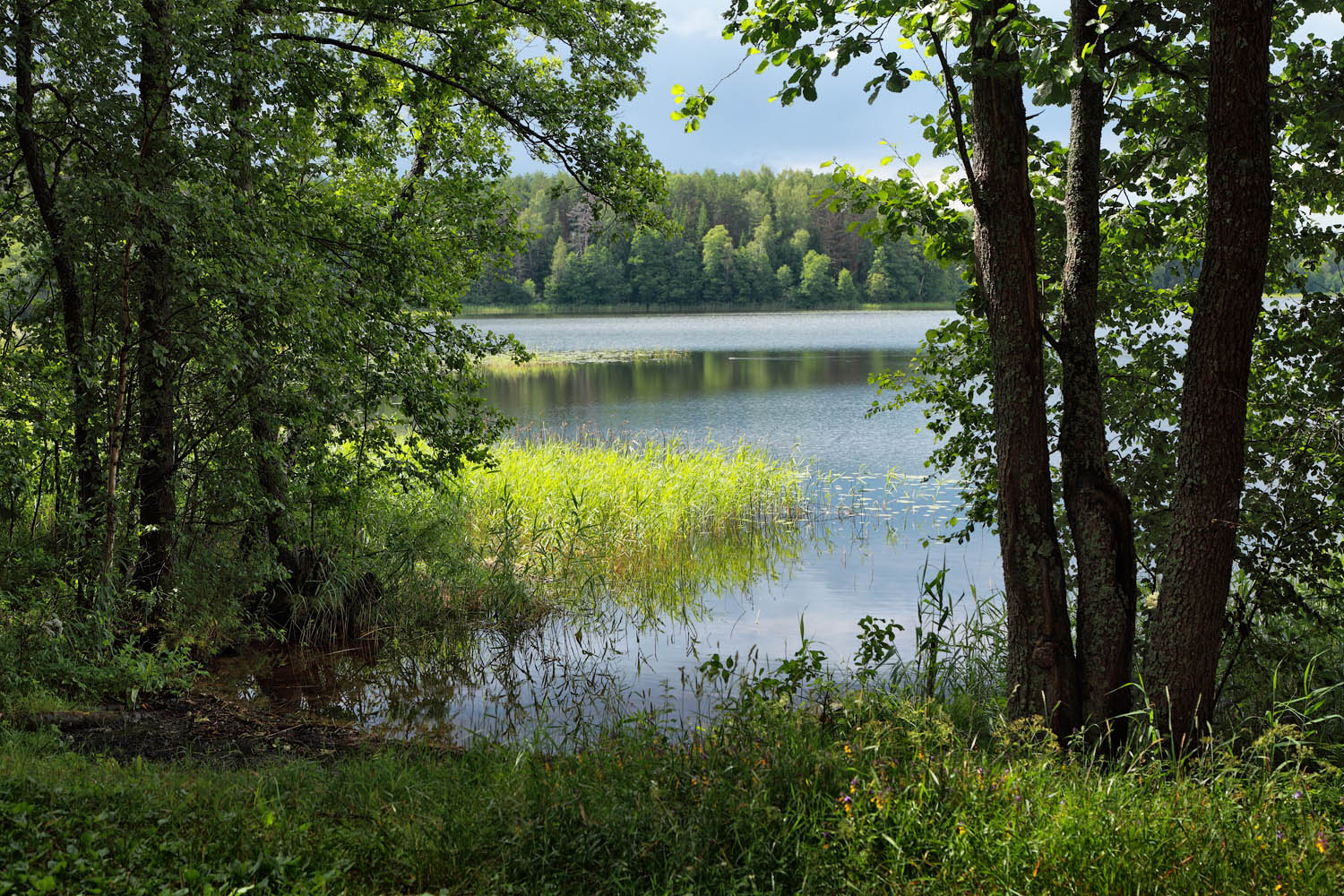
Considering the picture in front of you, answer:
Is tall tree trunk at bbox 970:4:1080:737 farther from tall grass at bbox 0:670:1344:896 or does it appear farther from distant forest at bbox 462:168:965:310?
distant forest at bbox 462:168:965:310

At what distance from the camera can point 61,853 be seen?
3107mm

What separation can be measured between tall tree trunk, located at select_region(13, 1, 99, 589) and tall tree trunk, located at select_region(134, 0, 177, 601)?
13.0 inches

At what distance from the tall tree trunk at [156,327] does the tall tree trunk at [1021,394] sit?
A: 4366 millimetres

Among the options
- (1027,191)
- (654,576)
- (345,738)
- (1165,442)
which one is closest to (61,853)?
(345,738)

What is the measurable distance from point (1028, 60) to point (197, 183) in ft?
14.9

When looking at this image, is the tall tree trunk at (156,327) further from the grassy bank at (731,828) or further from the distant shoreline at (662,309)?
the distant shoreline at (662,309)

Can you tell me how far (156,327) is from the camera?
5.79 meters

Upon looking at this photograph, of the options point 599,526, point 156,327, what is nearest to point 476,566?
point 599,526

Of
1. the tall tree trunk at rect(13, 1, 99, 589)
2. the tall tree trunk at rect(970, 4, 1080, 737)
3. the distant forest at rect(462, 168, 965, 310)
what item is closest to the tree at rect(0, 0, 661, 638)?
the tall tree trunk at rect(13, 1, 99, 589)

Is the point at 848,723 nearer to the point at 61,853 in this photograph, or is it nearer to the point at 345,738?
the point at 61,853

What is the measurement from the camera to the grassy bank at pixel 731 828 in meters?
3.01

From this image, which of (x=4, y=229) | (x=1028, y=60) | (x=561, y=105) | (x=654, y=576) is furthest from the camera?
(x=654, y=576)

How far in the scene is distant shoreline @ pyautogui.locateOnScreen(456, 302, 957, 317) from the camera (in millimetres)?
74562

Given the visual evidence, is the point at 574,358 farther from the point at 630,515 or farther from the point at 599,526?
the point at 599,526
